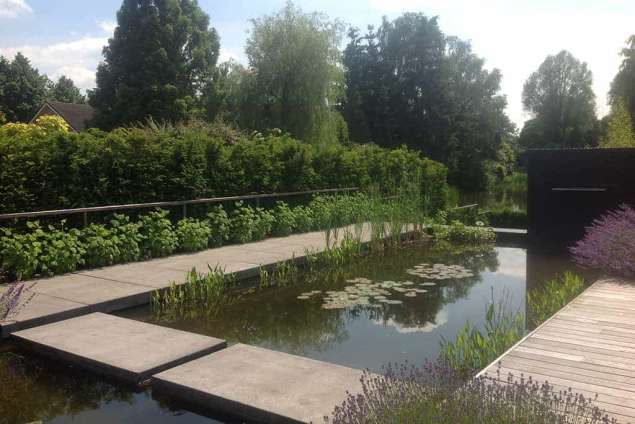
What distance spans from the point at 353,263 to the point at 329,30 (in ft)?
42.6

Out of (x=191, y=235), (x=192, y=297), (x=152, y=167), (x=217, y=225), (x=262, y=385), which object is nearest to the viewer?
(x=262, y=385)

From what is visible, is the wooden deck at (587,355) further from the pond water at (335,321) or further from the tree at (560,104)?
the tree at (560,104)

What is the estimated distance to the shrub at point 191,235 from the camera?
7.81 metres

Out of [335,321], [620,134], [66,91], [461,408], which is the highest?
[66,91]

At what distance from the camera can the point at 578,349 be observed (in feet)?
12.3

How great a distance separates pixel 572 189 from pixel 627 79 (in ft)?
71.4

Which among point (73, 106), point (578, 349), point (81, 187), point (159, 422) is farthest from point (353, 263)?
point (73, 106)

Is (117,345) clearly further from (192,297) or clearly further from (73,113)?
(73,113)

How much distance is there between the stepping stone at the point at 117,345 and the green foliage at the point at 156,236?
8.91ft

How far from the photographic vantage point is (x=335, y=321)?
540 centimetres

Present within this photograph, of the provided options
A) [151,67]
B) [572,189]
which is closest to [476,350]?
[572,189]

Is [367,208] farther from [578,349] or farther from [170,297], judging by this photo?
[578,349]

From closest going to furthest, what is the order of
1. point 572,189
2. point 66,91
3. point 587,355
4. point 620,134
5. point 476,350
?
point 587,355, point 476,350, point 572,189, point 620,134, point 66,91

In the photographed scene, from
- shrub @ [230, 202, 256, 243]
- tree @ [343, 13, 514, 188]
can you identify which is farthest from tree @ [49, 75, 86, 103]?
shrub @ [230, 202, 256, 243]
